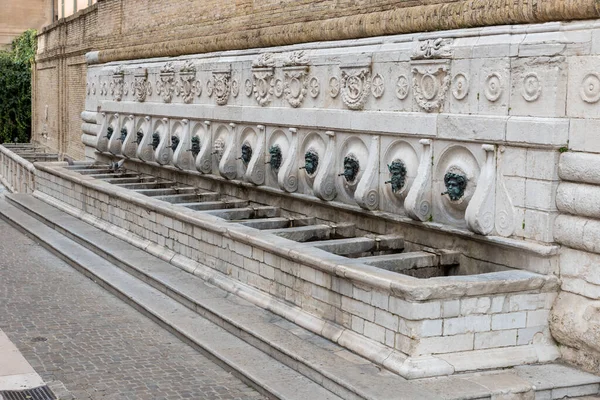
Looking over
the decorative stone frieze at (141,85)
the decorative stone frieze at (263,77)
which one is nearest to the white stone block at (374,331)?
the decorative stone frieze at (263,77)

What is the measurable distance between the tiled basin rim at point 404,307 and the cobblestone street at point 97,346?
0.99m

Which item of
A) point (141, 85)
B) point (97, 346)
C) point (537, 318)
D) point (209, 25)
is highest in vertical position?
point (209, 25)

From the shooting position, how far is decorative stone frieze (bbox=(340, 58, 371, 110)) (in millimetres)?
9750

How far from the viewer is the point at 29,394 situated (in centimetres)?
725

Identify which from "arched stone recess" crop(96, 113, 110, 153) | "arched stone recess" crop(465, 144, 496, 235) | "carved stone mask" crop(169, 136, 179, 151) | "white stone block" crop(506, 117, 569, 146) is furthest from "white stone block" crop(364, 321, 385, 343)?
"arched stone recess" crop(96, 113, 110, 153)

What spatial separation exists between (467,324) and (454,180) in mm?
1790

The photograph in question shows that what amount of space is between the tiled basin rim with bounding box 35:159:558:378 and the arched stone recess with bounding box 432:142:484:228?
3.71ft

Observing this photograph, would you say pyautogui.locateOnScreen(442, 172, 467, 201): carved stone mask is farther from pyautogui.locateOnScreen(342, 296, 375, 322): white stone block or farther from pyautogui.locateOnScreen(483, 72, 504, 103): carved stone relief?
pyautogui.locateOnScreen(342, 296, 375, 322): white stone block

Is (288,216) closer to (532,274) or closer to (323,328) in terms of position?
(323,328)

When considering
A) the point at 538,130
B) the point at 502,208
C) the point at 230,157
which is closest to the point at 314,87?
the point at 230,157

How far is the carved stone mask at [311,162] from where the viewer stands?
1083 cm

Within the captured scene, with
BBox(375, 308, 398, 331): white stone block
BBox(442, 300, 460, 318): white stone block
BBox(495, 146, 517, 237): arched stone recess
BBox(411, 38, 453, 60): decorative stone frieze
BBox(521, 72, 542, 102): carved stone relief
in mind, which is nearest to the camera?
BBox(442, 300, 460, 318): white stone block

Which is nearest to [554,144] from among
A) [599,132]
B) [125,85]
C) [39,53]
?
[599,132]

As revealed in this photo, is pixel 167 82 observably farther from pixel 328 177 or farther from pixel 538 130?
pixel 538 130
